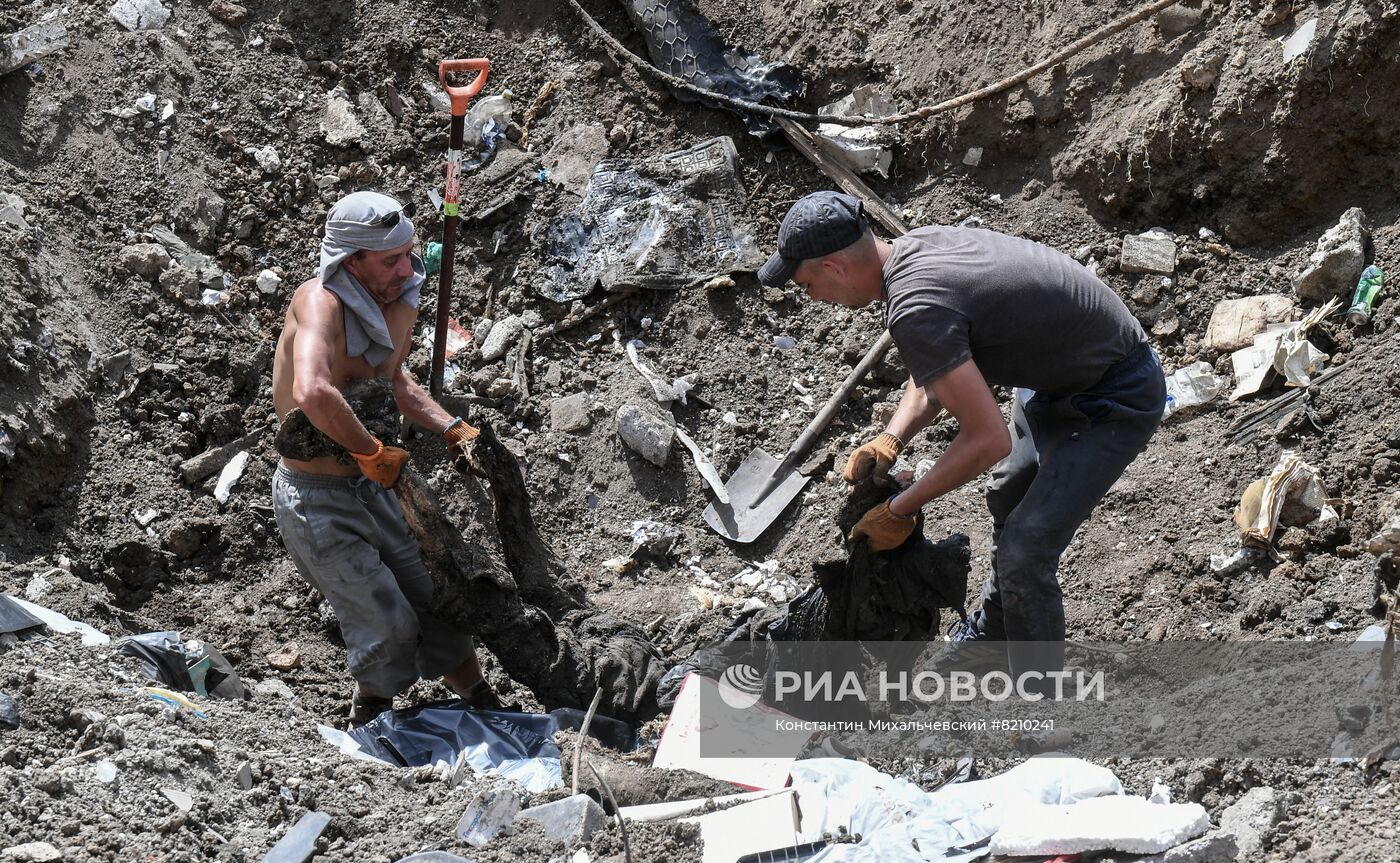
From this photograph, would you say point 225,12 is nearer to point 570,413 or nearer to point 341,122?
point 341,122

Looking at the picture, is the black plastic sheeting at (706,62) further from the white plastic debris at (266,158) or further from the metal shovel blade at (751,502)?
the white plastic debris at (266,158)

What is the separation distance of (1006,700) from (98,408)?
167 inches

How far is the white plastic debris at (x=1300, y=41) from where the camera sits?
16.9ft

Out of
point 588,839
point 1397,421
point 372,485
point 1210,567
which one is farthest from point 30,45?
point 1397,421

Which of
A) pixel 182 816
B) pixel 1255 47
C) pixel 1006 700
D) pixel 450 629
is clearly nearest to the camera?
pixel 182 816

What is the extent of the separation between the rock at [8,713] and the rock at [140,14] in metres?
4.42

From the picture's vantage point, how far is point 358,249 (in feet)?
12.4

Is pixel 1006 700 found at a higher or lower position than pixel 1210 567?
lower

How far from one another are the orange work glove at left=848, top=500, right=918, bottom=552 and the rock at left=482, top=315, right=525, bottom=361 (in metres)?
2.95

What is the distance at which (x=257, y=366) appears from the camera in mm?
5723

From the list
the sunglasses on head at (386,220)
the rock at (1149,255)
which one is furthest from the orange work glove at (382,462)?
the rock at (1149,255)

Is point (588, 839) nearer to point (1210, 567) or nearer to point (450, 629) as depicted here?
point (450, 629)

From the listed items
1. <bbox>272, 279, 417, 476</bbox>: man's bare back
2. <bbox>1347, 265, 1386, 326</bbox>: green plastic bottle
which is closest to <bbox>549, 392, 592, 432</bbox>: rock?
<bbox>272, 279, 417, 476</bbox>: man's bare back

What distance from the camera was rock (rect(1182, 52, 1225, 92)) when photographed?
5359mm
